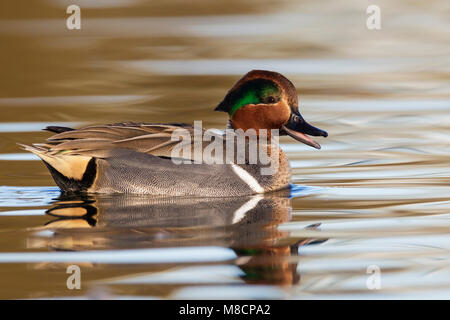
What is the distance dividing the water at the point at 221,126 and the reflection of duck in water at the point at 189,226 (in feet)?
0.07

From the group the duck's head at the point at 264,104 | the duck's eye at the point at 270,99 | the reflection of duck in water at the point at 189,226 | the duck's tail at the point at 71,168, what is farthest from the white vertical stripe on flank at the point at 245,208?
the duck's tail at the point at 71,168

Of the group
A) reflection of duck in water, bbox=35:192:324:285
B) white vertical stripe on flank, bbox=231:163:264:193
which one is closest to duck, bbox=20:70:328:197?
white vertical stripe on flank, bbox=231:163:264:193

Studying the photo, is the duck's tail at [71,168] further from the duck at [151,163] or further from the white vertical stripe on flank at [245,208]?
the white vertical stripe on flank at [245,208]

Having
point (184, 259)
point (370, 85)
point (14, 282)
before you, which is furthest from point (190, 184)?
point (370, 85)

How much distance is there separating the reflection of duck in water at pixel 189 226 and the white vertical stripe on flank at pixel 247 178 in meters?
0.10

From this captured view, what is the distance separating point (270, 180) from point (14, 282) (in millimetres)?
3218

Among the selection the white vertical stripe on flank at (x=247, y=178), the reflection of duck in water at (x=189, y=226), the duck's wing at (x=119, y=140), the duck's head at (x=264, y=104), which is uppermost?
the duck's head at (x=264, y=104)

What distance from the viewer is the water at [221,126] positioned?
19.0 feet

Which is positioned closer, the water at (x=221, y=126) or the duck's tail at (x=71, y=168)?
the water at (x=221, y=126)

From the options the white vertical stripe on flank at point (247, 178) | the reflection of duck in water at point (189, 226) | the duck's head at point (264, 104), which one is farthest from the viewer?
the duck's head at point (264, 104)

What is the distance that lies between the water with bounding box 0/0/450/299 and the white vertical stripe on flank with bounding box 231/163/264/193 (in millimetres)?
202

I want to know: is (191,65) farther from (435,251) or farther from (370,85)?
(435,251)

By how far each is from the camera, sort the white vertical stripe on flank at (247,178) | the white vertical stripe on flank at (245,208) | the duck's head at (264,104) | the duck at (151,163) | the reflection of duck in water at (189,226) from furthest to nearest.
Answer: the duck's head at (264,104)
the white vertical stripe on flank at (247,178)
the duck at (151,163)
the white vertical stripe on flank at (245,208)
the reflection of duck in water at (189,226)

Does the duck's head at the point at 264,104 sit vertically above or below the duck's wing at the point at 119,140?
above
